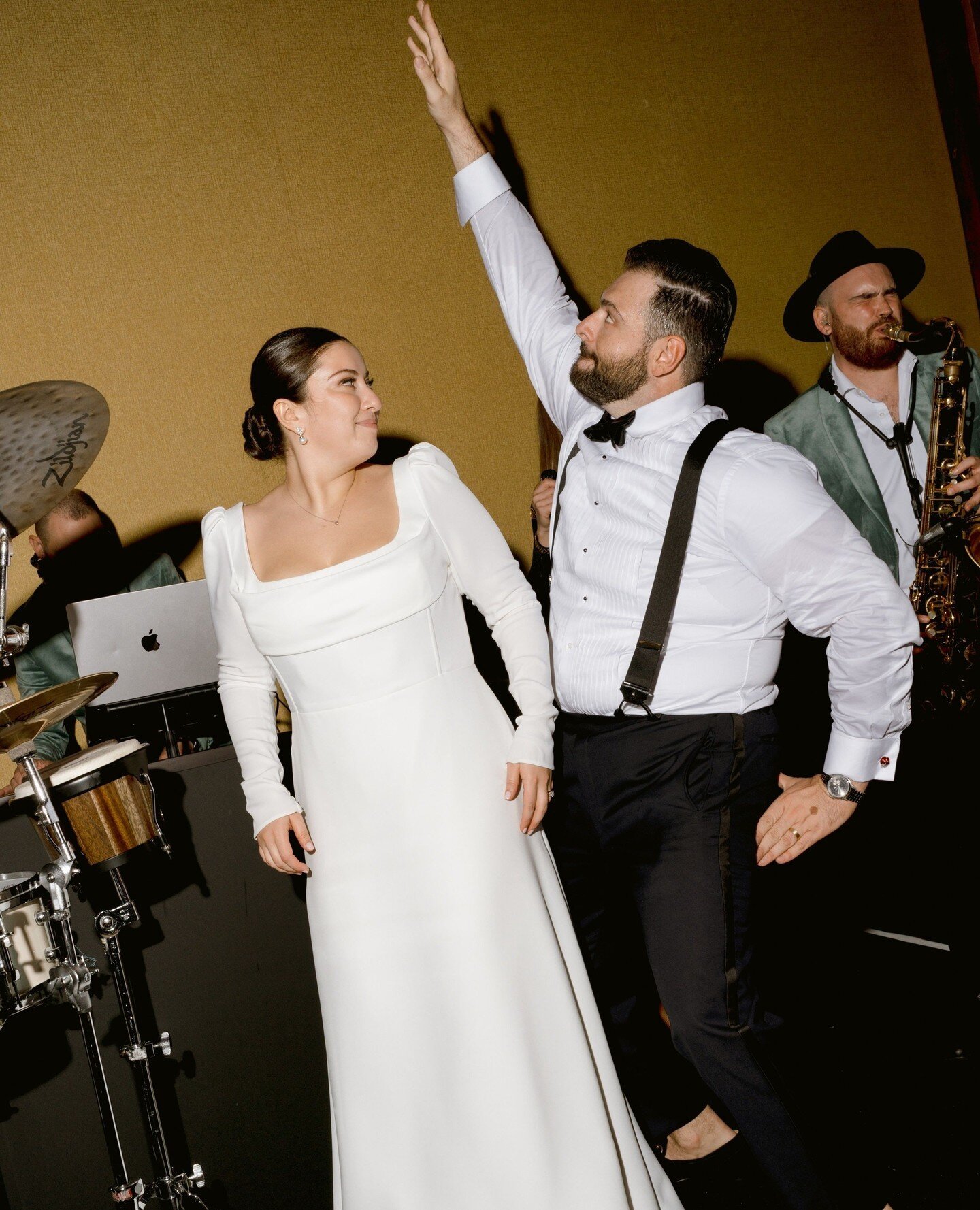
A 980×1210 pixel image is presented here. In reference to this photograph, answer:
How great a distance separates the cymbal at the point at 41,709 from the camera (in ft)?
5.26

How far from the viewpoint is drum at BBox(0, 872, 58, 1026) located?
1677mm

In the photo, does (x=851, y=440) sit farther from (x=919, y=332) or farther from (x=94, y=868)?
(x=94, y=868)

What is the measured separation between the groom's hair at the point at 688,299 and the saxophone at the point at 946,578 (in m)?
1.08

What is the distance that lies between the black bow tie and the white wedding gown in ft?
0.94

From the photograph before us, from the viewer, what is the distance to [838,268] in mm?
3043

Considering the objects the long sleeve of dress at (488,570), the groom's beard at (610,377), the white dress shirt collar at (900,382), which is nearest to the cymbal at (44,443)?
the long sleeve of dress at (488,570)

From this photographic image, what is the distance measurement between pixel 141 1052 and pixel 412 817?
0.66 m

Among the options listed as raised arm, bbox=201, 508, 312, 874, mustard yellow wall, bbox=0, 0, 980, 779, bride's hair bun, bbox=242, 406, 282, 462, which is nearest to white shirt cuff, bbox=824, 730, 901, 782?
raised arm, bbox=201, 508, 312, 874

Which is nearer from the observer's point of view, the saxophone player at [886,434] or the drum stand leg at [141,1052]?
the drum stand leg at [141,1052]

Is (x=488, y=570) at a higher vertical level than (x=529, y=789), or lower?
higher

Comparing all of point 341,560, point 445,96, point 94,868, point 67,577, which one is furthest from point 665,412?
point 67,577

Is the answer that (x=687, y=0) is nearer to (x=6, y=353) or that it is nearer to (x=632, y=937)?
(x=6, y=353)

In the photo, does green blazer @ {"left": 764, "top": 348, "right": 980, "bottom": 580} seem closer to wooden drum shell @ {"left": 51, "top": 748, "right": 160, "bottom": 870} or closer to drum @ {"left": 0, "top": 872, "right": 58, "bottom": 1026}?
wooden drum shell @ {"left": 51, "top": 748, "right": 160, "bottom": 870}

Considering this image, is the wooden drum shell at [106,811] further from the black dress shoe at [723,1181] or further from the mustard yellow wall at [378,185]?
the mustard yellow wall at [378,185]
